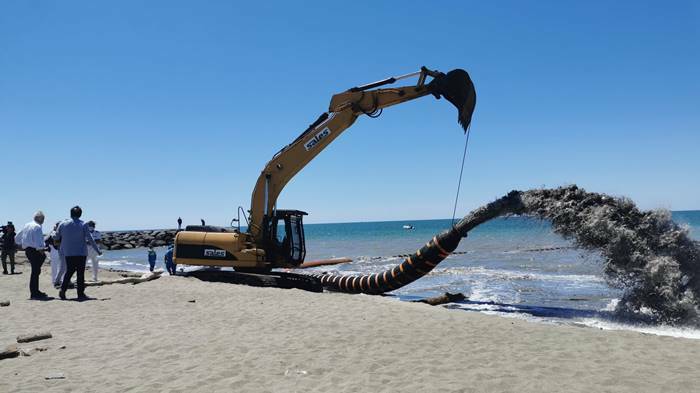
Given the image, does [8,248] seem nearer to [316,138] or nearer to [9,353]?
[316,138]

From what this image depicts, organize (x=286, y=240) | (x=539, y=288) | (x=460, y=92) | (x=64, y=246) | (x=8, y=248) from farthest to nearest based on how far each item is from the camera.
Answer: (x=8, y=248) → (x=539, y=288) → (x=286, y=240) → (x=460, y=92) → (x=64, y=246)

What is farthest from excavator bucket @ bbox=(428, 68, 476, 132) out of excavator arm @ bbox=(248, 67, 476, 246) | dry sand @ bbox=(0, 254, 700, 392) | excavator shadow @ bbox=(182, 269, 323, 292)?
excavator shadow @ bbox=(182, 269, 323, 292)

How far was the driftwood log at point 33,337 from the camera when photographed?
6.62m

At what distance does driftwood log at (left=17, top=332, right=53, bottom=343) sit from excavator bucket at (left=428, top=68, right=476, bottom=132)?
9.28 meters

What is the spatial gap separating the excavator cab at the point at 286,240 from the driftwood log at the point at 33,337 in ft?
23.7

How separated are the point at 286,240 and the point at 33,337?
7651 millimetres

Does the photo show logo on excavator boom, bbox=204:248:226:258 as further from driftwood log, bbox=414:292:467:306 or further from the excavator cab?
driftwood log, bbox=414:292:467:306

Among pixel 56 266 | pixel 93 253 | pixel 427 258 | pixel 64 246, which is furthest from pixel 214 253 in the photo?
pixel 427 258

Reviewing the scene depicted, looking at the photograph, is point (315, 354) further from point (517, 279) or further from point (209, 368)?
point (517, 279)

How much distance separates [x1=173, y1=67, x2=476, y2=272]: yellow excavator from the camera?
43.9ft

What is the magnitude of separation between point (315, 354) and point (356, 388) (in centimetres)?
134

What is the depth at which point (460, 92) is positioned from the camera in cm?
1196

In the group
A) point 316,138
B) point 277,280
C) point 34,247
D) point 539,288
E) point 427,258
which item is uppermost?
point 316,138

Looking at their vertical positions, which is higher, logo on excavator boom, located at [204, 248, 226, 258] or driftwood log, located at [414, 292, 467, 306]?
logo on excavator boom, located at [204, 248, 226, 258]
